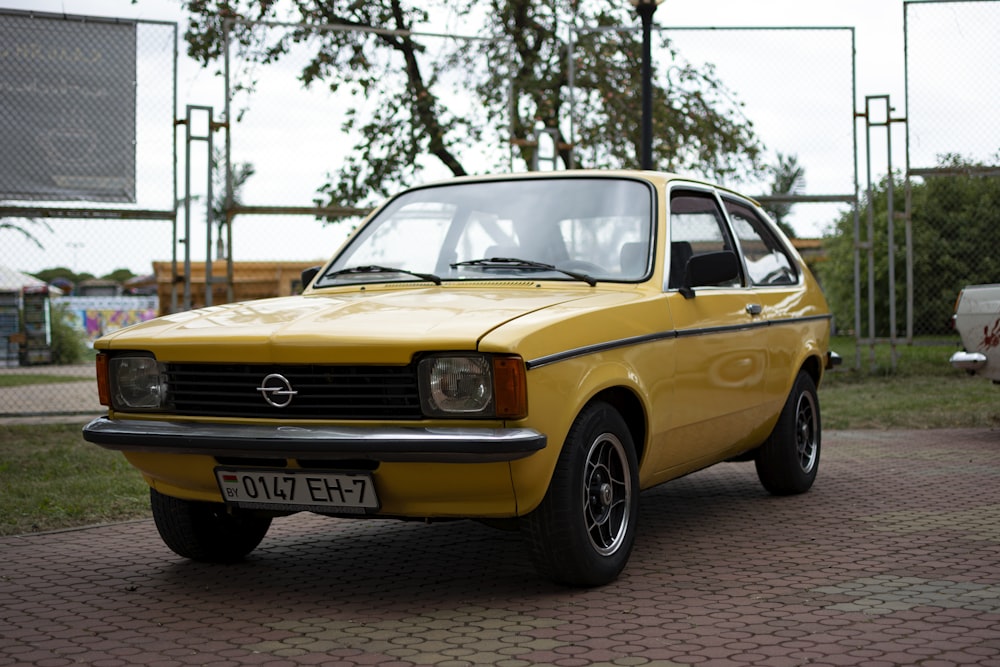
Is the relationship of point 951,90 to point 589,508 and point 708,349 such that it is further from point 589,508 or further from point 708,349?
point 589,508

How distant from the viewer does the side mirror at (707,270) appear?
5508 millimetres

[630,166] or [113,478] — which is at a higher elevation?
[630,166]

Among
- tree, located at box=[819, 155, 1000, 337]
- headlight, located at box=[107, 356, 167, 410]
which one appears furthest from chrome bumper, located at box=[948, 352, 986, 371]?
headlight, located at box=[107, 356, 167, 410]

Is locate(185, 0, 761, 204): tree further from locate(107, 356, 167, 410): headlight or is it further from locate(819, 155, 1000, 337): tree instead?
locate(107, 356, 167, 410): headlight

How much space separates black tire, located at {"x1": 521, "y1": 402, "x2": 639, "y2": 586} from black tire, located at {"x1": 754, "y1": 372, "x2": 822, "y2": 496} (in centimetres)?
210

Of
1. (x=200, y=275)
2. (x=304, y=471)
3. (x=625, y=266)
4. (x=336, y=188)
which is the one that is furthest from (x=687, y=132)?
(x=200, y=275)

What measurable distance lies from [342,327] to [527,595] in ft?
4.08

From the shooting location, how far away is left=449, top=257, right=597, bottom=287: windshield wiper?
5.28 metres

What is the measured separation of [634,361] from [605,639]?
1346 mm

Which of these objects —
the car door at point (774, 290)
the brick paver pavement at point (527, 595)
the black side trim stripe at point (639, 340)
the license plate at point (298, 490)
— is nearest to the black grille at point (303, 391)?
the license plate at point (298, 490)

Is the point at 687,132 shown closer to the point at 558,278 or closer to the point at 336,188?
the point at 336,188

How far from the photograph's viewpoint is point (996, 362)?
9.27m

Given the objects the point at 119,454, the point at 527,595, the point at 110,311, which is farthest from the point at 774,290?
the point at 110,311

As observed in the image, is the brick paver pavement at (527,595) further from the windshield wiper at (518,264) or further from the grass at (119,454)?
the windshield wiper at (518,264)
